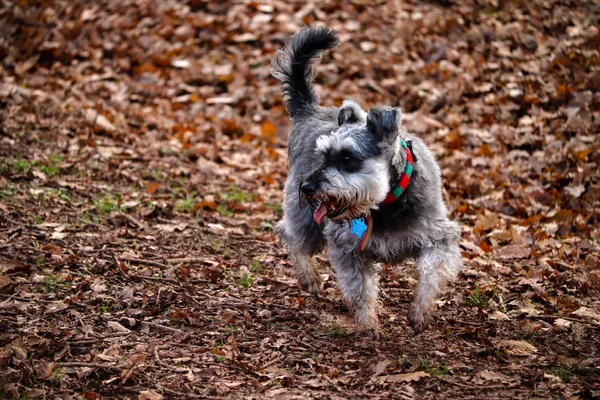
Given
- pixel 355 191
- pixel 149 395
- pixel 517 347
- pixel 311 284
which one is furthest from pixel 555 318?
pixel 149 395

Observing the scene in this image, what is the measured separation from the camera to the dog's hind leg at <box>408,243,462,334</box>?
504 centimetres

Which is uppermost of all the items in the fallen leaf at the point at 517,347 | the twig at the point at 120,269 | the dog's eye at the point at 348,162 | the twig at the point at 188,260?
the dog's eye at the point at 348,162

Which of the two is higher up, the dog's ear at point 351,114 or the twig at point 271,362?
the dog's ear at point 351,114

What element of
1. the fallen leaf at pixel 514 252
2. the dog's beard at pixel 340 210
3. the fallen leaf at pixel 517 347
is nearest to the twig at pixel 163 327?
the dog's beard at pixel 340 210

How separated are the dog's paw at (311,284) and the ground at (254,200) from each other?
140mm

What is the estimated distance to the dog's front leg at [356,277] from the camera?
17.0 feet

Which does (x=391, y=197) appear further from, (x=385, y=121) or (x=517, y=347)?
(x=517, y=347)

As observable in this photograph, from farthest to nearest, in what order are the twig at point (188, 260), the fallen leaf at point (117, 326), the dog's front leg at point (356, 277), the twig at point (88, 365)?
the twig at point (188, 260)
the dog's front leg at point (356, 277)
the fallen leaf at point (117, 326)
the twig at point (88, 365)

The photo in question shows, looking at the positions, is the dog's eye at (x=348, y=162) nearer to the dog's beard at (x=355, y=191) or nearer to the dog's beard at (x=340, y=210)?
the dog's beard at (x=355, y=191)

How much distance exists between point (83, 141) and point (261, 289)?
436cm

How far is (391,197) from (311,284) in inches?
55.9

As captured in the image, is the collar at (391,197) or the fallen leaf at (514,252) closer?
the collar at (391,197)

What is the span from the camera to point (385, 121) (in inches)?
196

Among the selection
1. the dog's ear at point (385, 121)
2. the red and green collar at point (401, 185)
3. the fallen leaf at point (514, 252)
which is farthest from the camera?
the fallen leaf at point (514, 252)
